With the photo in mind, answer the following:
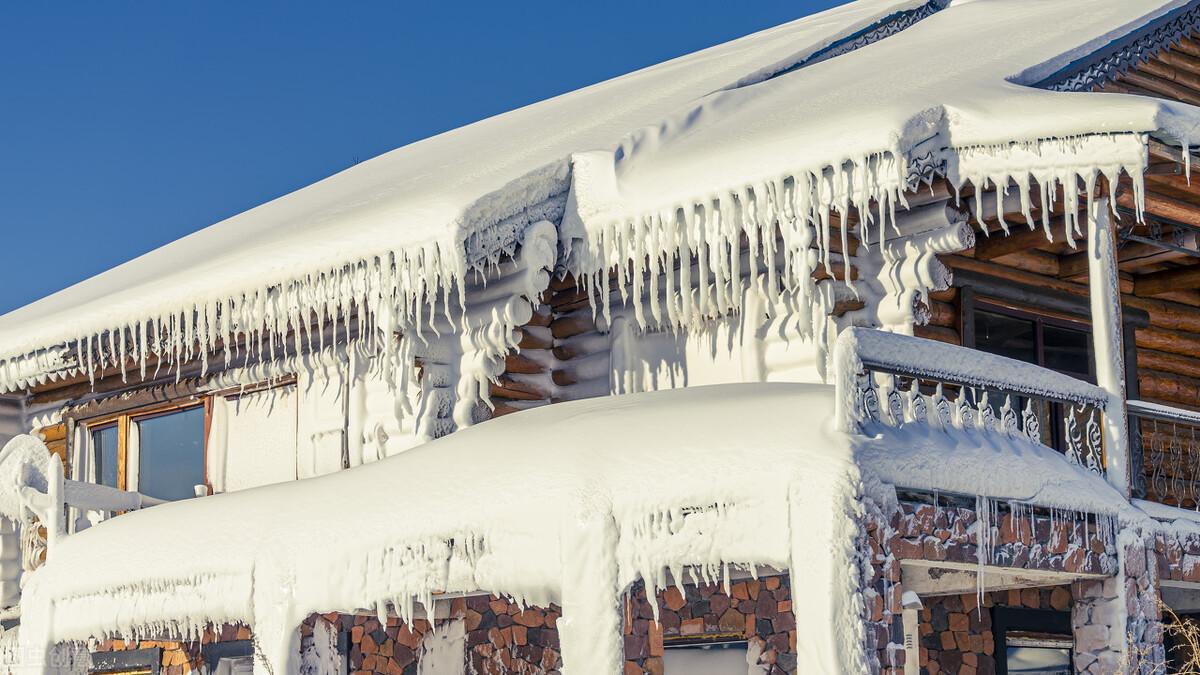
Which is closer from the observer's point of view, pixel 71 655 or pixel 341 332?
pixel 71 655

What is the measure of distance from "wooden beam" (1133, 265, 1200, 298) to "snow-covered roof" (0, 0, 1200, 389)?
6.79 feet

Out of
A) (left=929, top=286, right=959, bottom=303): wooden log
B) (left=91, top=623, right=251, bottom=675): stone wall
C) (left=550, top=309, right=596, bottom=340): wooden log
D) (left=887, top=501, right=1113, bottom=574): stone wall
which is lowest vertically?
(left=91, top=623, right=251, bottom=675): stone wall

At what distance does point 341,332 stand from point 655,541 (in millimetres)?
→ 5869

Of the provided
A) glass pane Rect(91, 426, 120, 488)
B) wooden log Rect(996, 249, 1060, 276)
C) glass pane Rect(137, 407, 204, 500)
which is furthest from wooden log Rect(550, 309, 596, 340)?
glass pane Rect(91, 426, 120, 488)

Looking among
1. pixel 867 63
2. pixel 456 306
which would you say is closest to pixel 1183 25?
pixel 867 63

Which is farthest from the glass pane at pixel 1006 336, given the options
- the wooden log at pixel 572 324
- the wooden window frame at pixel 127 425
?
the wooden window frame at pixel 127 425

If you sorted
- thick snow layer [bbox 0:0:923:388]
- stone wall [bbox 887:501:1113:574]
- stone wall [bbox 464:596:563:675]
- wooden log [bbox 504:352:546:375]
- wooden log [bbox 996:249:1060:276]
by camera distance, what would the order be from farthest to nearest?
wooden log [bbox 504:352:546:375] → wooden log [bbox 996:249:1060:276] → stone wall [bbox 464:596:563:675] → thick snow layer [bbox 0:0:923:388] → stone wall [bbox 887:501:1113:574]

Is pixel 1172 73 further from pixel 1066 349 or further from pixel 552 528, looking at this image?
pixel 552 528

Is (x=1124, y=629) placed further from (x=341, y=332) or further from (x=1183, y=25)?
(x=341, y=332)

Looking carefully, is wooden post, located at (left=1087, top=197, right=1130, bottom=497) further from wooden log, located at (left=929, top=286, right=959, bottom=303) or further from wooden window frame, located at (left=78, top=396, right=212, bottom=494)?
wooden window frame, located at (left=78, top=396, right=212, bottom=494)

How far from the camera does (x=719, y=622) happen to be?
10781 millimetres

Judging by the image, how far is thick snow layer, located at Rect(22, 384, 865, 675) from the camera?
743 cm

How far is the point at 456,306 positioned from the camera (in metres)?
12.1

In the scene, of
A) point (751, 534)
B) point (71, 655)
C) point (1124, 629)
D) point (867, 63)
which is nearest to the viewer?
point (751, 534)
